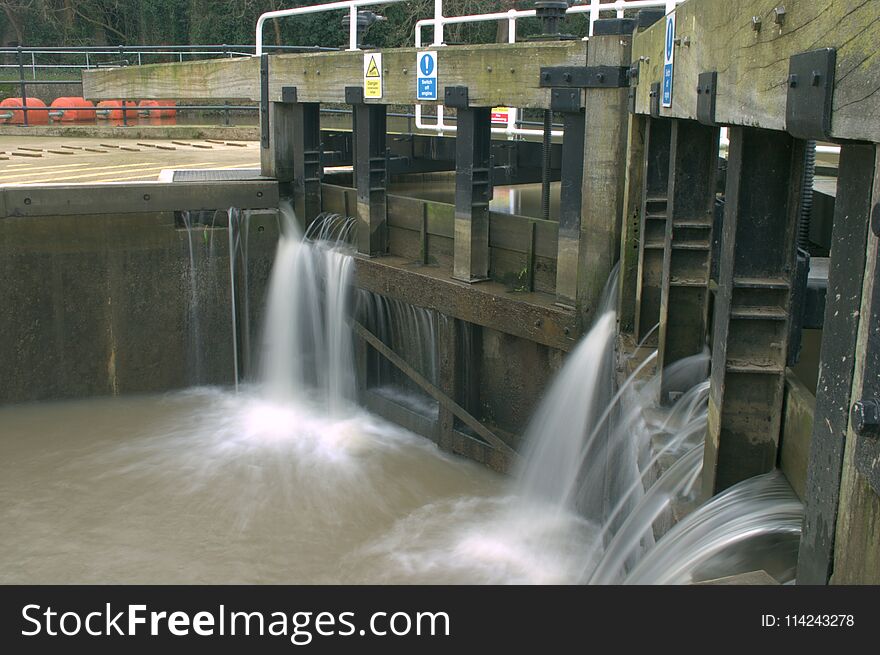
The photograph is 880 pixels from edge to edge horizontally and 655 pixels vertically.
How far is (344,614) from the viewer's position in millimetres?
3477

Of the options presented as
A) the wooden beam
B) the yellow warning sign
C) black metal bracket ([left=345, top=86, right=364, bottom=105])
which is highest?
the yellow warning sign

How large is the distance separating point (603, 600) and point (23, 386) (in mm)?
9854

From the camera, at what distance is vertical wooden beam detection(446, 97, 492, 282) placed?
964cm

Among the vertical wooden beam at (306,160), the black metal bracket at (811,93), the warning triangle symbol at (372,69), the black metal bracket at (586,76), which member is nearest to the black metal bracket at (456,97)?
the black metal bracket at (586,76)

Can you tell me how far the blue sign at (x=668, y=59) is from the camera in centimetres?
563

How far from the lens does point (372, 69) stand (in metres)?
10.7

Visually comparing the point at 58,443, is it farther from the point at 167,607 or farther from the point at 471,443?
the point at 167,607

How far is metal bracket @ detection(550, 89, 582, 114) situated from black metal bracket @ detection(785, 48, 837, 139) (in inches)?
214

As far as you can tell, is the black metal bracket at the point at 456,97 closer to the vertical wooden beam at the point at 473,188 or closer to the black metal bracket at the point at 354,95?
the vertical wooden beam at the point at 473,188

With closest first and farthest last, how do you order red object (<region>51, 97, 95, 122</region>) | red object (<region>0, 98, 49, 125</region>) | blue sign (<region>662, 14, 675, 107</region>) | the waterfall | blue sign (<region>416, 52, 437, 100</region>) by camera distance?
blue sign (<region>662, 14, 675, 107</region>) → blue sign (<region>416, 52, 437, 100</region>) → the waterfall → red object (<region>0, 98, 49, 125</region>) → red object (<region>51, 97, 95, 122</region>)

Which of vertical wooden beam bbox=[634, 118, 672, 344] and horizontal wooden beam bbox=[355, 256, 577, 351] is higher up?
vertical wooden beam bbox=[634, 118, 672, 344]

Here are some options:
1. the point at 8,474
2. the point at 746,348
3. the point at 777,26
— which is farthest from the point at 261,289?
the point at 777,26

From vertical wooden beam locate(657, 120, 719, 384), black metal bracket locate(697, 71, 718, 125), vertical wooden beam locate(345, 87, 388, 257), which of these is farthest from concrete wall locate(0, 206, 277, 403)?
black metal bracket locate(697, 71, 718, 125)

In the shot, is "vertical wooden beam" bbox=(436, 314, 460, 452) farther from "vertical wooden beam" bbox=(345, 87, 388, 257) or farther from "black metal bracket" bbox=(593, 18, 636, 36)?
"black metal bracket" bbox=(593, 18, 636, 36)
